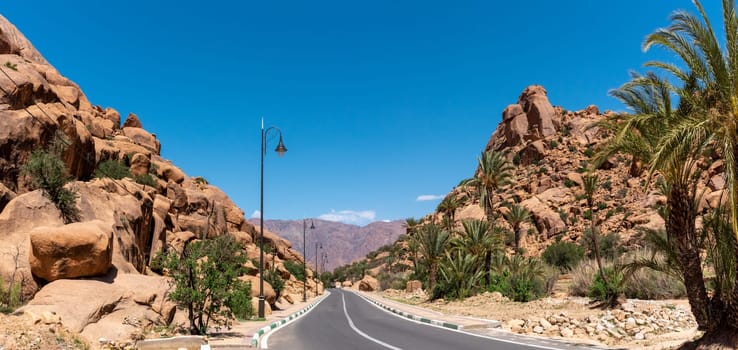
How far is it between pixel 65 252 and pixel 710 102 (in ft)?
50.2

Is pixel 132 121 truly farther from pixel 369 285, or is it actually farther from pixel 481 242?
pixel 369 285

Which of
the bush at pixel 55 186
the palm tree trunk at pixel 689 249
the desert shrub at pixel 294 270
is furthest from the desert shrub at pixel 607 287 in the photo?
the desert shrub at pixel 294 270

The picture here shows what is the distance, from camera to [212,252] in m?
14.0

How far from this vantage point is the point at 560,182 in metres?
75.1

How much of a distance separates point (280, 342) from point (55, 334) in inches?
217

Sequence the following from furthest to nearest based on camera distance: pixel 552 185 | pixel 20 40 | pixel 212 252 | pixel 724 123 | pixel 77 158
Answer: pixel 552 185 < pixel 20 40 < pixel 77 158 < pixel 212 252 < pixel 724 123

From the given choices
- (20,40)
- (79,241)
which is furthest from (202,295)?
(20,40)

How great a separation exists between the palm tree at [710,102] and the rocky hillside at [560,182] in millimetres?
35014

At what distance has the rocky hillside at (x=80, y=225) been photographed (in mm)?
12297

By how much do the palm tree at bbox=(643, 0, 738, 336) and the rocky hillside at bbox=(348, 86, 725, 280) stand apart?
115ft

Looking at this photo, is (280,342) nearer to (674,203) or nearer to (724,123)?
(674,203)

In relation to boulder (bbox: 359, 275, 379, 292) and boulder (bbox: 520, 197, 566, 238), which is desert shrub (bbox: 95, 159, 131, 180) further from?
boulder (bbox: 359, 275, 379, 292)

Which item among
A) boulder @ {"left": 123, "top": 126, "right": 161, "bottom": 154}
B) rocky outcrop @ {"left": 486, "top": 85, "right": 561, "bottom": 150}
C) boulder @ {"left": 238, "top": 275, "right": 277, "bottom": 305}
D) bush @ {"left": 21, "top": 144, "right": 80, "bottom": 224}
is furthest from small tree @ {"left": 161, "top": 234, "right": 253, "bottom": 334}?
rocky outcrop @ {"left": 486, "top": 85, "right": 561, "bottom": 150}

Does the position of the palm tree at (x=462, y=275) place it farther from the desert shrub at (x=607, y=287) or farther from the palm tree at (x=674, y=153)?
the palm tree at (x=674, y=153)
